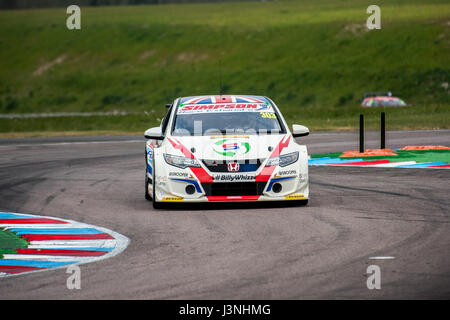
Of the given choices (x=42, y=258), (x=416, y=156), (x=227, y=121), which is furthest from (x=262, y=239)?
(x=416, y=156)

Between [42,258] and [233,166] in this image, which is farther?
[233,166]

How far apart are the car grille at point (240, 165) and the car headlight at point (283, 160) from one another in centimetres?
15

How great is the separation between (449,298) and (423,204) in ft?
16.9

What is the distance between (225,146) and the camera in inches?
441

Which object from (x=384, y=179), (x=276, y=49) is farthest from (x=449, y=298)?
(x=276, y=49)

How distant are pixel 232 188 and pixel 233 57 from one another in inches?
3011

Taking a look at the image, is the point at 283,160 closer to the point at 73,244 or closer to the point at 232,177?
the point at 232,177

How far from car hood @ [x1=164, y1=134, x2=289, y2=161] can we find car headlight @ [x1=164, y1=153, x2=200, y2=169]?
0.07 m

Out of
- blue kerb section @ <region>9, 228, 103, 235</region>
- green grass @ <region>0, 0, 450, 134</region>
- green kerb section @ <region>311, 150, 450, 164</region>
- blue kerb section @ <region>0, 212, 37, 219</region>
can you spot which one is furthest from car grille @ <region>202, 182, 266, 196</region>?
green grass @ <region>0, 0, 450, 134</region>

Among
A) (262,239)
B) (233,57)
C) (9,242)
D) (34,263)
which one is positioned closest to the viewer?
(34,263)

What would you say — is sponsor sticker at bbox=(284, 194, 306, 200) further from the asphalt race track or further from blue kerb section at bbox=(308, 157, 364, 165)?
blue kerb section at bbox=(308, 157, 364, 165)

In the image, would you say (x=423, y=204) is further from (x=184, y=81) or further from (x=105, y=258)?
(x=184, y=81)

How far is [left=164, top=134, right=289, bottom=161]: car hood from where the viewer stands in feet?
36.3

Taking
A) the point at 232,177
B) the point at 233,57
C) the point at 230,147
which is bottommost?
the point at 232,177
